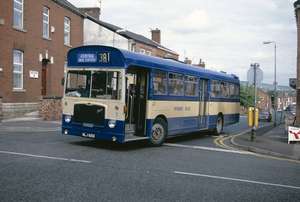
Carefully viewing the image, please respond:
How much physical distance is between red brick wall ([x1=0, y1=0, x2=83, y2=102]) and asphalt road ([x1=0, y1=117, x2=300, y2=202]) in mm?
11195

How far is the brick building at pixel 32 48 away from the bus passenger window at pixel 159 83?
1210 centimetres

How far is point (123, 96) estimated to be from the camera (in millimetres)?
12562

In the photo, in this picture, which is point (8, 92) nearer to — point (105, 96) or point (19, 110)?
point (19, 110)

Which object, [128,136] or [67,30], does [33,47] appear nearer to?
[67,30]

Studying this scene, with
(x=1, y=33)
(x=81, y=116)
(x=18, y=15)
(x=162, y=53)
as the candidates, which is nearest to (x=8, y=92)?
(x=1, y=33)

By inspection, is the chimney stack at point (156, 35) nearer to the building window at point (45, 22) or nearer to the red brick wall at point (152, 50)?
the red brick wall at point (152, 50)

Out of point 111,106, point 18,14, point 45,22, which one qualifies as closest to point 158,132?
point 111,106

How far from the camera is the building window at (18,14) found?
2509 cm

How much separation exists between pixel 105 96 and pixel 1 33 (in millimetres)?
13177

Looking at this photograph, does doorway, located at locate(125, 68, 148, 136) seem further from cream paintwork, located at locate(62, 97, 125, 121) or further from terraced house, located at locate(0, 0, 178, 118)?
terraced house, located at locate(0, 0, 178, 118)

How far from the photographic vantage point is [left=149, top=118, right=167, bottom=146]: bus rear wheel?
14242mm

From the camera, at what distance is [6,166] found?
9.07m

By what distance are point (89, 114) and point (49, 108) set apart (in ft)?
38.4

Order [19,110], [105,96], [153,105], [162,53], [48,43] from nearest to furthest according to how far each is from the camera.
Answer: [105,96] → [153,105] → [19,110] → [48,43] → [162,53]
